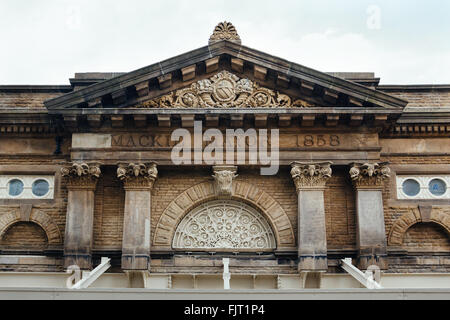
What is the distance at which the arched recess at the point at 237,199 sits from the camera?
763 inches

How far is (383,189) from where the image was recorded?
65.9ft

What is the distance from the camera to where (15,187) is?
2033 cm

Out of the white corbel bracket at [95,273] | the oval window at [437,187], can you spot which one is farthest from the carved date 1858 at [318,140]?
the white corbel bracket at [95,273]

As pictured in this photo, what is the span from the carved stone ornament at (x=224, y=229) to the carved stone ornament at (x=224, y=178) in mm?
557

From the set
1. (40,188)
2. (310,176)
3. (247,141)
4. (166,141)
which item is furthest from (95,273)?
(310,176)

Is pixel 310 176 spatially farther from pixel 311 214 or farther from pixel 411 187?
pixel 411 187

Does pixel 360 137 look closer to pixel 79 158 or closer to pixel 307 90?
pixel 307 90

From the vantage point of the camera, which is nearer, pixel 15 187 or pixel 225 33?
pixel 15 187

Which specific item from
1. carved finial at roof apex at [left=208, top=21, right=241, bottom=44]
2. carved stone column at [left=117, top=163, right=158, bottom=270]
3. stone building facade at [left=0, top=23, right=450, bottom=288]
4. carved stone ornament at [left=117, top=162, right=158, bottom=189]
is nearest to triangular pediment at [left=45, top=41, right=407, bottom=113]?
stone building facade at [left=0, top=23, right=450, bottom=288]

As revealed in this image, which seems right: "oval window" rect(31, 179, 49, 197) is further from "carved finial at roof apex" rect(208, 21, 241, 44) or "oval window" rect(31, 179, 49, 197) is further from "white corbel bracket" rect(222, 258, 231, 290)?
"carved finial at roof apex" rect(208, 21, 241, 44)

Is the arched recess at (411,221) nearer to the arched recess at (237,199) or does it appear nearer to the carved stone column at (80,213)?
the arched recess at (237,199)

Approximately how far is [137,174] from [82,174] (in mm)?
1431

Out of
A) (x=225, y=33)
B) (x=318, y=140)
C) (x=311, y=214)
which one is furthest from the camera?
(x=225, y=33)
